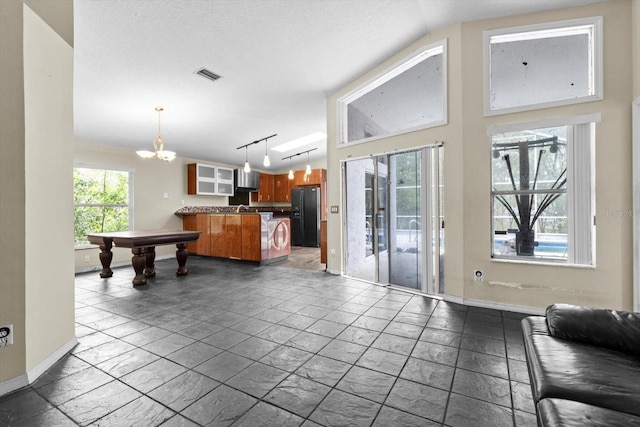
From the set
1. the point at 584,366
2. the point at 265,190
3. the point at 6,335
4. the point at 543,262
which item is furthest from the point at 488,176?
the point at 265,190

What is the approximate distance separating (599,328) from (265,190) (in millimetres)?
8372

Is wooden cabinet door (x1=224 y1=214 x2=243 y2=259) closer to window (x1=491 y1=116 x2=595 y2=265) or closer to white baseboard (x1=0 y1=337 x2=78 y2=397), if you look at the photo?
white baseboard (x1=0 y1=337 x2=78 y2=397)

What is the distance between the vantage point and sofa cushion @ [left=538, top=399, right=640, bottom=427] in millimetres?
808

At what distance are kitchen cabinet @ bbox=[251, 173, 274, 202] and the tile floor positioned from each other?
5.69m

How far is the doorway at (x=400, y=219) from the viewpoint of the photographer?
3.41 metres

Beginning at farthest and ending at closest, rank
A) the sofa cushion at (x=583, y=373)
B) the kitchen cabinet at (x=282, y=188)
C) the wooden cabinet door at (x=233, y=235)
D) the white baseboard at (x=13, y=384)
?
the kitchen cabinet at (x=282, y=188), the wooden cabinet door at (x=233, y=235), the white baseboard at (x=13, y=384), the sofa cushion at (x=583, y=373)

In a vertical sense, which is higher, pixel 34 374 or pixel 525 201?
pixel 525 201

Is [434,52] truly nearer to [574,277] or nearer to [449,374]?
[574,277]

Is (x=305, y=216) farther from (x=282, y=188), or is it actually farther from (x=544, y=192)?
(x=544, y=192)

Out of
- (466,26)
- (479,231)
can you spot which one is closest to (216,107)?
(466,26)

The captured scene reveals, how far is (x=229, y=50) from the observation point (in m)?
3.18

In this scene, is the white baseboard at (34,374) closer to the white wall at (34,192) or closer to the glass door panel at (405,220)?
the white wall at (34,192)

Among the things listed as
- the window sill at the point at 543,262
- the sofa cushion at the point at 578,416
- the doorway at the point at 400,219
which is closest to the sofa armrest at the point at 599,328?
the sofa cushion at the point at 578,416

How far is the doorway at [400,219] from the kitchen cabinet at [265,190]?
14.8 ft
